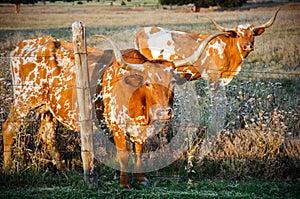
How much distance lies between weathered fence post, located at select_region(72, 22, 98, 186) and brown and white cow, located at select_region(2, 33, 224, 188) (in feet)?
1.34

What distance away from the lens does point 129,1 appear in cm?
4984

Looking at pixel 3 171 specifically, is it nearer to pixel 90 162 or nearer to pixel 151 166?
pixel 90 162

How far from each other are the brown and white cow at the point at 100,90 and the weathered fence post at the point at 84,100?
408 millimetres

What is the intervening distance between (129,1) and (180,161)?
4554 centimetres

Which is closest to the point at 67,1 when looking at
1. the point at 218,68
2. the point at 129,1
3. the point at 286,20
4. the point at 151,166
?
the point at 129,1

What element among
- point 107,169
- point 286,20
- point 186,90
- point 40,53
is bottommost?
point 107,169

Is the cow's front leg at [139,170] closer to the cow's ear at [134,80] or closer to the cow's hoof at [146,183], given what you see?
the cow's hoof at [146,183]

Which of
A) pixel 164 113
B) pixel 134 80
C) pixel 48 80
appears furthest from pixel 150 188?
pixel 48 80

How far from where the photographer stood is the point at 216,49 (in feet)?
30.1

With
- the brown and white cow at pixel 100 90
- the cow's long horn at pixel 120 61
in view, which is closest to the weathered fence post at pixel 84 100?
the cow's long horn at pixel 120 61

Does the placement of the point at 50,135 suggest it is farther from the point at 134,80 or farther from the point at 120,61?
the point at 120,61

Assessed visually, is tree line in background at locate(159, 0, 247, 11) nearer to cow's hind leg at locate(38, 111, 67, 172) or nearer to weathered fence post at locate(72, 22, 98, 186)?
cow's hind leg at locate(38, 111, 67, 172)

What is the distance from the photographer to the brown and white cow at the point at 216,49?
8953 millimetres

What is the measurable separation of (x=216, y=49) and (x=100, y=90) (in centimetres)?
423
